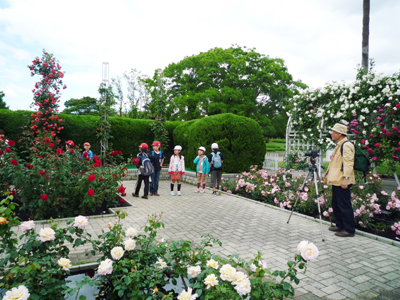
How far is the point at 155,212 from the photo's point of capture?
6531mm

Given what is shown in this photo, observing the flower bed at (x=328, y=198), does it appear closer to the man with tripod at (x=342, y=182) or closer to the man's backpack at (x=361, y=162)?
the man with tripod at (x=342, y=182)

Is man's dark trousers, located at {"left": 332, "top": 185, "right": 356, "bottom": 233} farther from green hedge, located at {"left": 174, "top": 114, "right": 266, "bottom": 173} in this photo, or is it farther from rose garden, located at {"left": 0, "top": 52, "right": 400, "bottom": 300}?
green hedge, located at {"left": 174, "top": 114, "right": 266, "bottom": 173}

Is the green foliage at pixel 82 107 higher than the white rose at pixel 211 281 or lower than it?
higher

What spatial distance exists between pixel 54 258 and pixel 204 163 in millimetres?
6814

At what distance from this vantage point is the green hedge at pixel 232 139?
37.2 ft

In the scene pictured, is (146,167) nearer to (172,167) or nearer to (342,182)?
(172,167)

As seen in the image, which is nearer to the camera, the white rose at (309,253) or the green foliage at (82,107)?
the white rose at (309,253)

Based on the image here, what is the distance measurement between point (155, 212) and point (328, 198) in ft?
13.8

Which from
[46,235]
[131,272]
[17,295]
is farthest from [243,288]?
[46,235]

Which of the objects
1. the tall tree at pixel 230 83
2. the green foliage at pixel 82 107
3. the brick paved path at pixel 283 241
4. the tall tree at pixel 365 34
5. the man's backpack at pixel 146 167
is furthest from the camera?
the green foliage at pixel 82 107

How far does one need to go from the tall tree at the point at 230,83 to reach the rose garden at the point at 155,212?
35.4ft

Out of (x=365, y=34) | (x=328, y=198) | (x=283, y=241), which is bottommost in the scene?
(x=283, y=241)

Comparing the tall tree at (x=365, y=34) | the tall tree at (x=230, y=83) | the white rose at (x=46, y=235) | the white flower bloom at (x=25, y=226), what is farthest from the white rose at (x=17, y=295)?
the tall tree at (x=230, y=83)

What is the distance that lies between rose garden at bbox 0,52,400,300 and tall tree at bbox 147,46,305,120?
1078 cm
